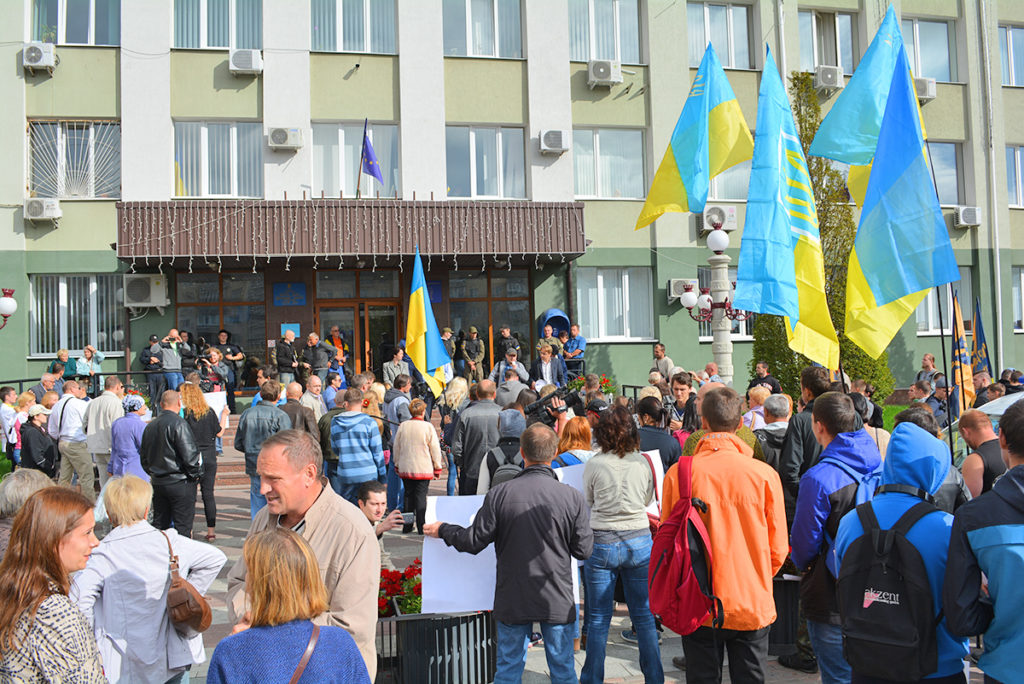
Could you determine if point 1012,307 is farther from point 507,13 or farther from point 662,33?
point 507,13

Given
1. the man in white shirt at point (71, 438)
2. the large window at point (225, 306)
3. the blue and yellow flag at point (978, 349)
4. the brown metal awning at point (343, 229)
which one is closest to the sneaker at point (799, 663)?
the man in white shirt at point (71, 438)

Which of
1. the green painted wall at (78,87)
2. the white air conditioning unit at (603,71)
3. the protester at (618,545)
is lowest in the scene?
the protester at (618,545)

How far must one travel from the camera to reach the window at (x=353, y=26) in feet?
64.1

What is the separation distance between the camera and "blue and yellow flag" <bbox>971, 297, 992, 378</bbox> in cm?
1591

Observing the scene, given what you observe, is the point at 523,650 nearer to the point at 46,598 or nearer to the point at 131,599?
the point at 131,599

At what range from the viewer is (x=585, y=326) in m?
20.6

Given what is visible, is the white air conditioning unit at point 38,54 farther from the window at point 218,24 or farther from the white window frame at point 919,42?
the white window frame at point 919,42

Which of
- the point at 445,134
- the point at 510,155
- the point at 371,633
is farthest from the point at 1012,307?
the point at 371,633

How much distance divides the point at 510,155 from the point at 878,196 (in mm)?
14544

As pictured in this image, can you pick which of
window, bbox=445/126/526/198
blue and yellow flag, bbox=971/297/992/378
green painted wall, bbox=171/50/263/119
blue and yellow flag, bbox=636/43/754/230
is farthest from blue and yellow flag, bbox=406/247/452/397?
blue and yellow flag, bbox=971/297/992/378

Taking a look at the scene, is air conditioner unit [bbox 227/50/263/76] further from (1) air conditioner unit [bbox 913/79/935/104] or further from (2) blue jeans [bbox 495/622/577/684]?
(1) air conditioner unit [bbox 913/79/935/104]

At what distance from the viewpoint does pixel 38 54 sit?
17984mm

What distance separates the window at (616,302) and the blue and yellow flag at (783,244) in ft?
39.4

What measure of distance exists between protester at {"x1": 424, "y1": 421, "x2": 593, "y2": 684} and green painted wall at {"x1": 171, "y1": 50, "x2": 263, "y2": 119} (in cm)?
1662
